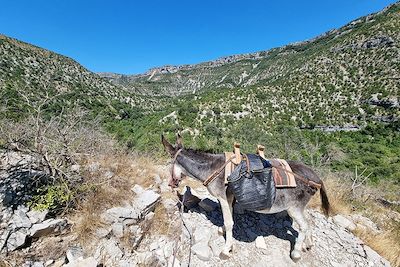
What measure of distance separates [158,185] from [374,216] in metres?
5.42

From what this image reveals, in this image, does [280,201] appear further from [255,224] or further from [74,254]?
[74,254]

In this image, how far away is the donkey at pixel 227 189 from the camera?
387cm

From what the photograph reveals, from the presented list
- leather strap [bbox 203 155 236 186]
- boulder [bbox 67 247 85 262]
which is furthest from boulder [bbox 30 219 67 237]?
leather strap [bbox 203 155 236 186]

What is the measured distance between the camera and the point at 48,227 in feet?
10.9

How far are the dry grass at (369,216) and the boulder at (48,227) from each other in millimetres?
5038

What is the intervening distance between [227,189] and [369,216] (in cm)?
444

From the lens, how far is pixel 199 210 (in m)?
4.80

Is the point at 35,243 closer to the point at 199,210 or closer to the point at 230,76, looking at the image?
the point at 199,210

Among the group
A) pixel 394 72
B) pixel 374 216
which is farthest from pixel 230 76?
pixel 374 216

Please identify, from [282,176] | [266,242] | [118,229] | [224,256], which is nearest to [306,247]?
[266,242]

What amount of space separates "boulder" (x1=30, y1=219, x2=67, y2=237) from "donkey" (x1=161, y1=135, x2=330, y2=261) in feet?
5.45

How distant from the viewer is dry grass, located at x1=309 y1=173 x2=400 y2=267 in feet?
15.0

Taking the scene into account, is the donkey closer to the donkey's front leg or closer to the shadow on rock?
the donkey's front leg

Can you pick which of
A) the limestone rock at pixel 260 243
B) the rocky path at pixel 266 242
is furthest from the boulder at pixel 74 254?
the limestone rock at pixel 260 243
